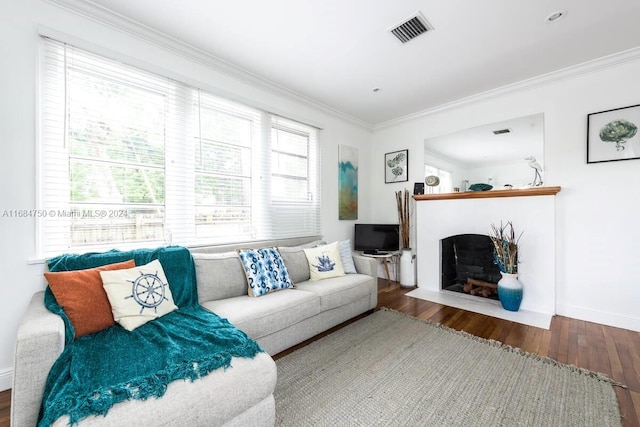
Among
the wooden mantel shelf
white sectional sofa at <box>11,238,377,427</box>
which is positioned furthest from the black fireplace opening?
white sectional sofa at <box>11,238,377,427</box>

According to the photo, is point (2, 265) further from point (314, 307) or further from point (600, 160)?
point (600, 160)

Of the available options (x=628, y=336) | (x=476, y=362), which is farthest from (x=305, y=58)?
(x=628, y=336)

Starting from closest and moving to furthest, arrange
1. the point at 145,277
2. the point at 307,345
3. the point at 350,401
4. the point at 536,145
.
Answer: the point at 350,401 < the point at 145,277 < the point at 307,345 < the point at 536,145

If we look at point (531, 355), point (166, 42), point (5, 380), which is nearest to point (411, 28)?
point (166, 42)

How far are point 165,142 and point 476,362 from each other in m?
3.14

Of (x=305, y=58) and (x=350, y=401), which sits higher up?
(x=305, y=58)

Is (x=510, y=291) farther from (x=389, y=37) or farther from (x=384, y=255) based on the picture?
(x=389, y=37)

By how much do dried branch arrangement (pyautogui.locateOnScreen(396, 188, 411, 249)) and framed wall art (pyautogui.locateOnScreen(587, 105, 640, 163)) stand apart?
2.06 meters

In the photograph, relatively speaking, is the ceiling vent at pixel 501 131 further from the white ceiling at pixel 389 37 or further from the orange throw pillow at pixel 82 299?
the orange throw pillow at pixel 82 299

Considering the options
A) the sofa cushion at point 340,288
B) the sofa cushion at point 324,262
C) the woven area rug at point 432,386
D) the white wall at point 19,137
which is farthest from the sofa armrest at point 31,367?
the sofa cushion at point 324,262

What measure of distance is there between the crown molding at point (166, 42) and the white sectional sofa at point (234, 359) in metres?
1.84

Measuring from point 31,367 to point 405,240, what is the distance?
400cm

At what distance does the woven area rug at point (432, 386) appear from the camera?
4.78 feet

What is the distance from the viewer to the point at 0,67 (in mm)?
1685
